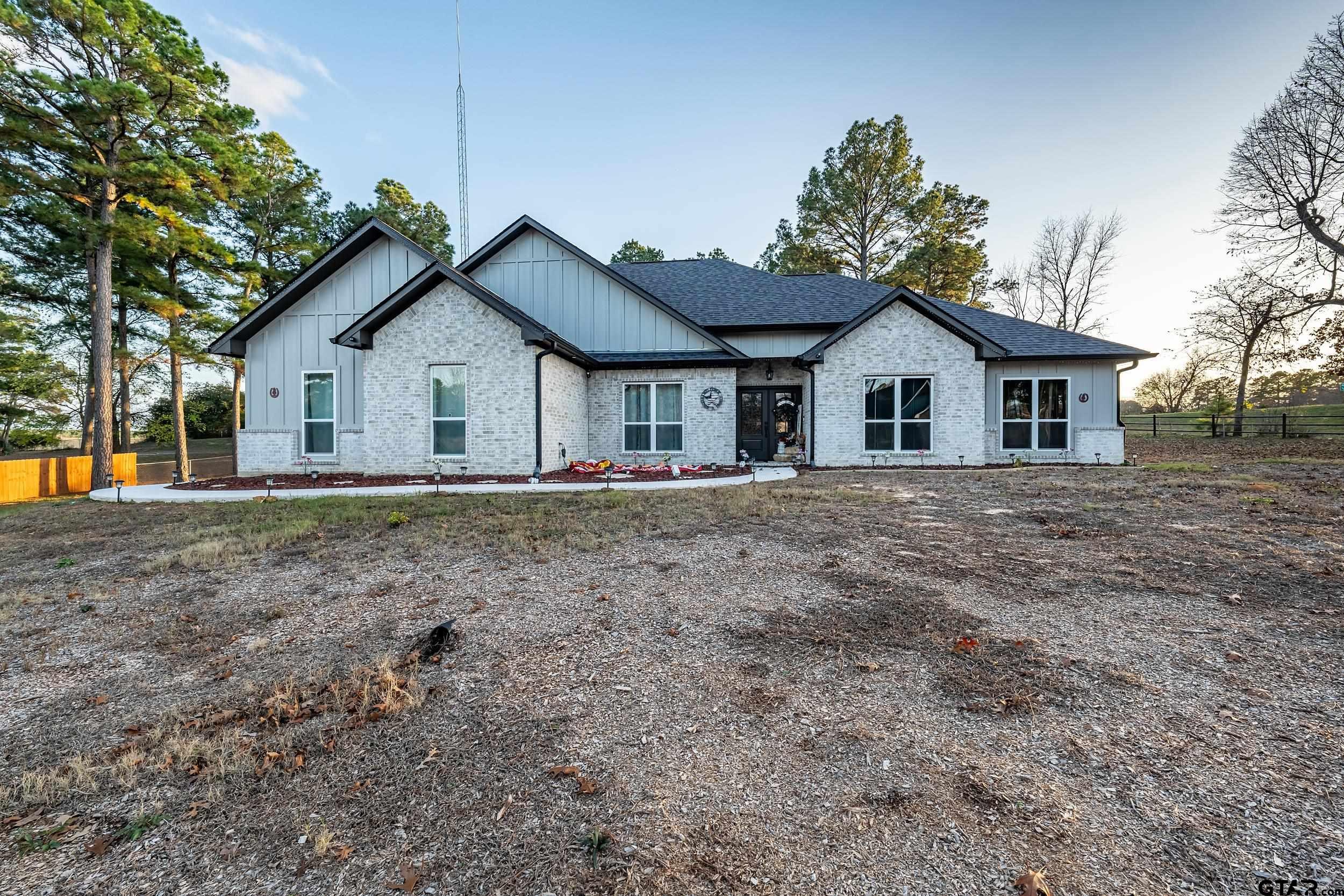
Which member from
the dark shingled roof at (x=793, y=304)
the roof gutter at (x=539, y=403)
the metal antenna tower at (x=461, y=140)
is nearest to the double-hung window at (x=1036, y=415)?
the dark shingled roof at (x=793, y=304)

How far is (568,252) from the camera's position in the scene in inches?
571

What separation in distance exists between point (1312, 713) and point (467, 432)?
12154 mm

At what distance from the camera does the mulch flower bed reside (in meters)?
10.8

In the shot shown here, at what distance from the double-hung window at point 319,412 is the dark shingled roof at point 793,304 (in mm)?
8506

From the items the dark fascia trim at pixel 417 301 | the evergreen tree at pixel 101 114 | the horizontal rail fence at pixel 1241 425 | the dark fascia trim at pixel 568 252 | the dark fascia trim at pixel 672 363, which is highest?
the evergreen tree at pixel 101 114

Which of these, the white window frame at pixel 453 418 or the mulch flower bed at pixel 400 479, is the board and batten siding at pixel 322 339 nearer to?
the mulch flower bed at pixel 400 479

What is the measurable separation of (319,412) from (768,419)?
40.0ft

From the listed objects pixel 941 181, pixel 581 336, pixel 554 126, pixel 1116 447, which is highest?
pixel 941 181

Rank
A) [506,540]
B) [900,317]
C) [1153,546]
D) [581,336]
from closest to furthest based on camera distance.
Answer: [1153,546] < [506,540] < [900,317] < [581,336]

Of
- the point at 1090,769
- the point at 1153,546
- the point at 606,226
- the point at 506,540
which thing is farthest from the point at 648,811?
the point at 606,226

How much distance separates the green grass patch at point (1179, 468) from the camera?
12.1 m

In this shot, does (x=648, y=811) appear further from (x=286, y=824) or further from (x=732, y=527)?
(x=732, y=527)

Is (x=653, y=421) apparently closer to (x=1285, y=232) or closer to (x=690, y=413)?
(x=690, y=413)

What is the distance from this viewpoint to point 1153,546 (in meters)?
5.76
